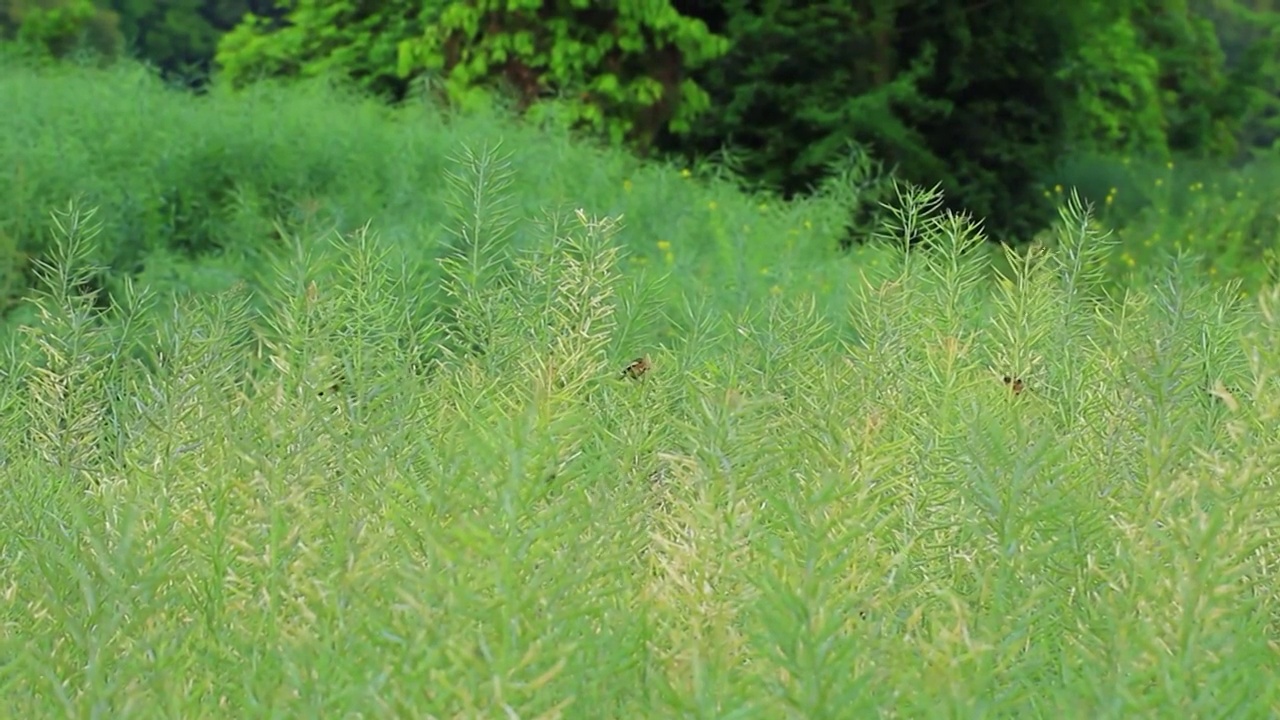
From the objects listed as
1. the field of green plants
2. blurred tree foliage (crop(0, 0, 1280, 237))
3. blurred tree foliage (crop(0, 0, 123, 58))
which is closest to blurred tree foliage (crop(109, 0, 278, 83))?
blurred tree foliage (crop(0, 0, 123, 58))

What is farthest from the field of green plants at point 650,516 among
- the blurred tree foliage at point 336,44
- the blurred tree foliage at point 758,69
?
the blurred tree foliage at point 336,44

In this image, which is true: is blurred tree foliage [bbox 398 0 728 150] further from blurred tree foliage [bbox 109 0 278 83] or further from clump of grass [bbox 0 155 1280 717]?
clump of grass [bbox 0 155 1280 717]

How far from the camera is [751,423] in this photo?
167 cm

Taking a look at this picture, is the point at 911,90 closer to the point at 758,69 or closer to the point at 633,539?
the point at 758,69

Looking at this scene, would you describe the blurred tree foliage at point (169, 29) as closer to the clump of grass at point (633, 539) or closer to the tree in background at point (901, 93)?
the tree in background at point (901, 93)

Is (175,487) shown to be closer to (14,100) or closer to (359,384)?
(359,384)

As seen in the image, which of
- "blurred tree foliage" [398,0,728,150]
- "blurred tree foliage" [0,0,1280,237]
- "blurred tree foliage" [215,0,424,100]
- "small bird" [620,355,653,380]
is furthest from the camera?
"blurred tree foliage" [215,0,424,100]

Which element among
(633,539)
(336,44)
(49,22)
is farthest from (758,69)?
(633,539)

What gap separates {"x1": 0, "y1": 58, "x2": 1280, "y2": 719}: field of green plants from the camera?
1191 millimetres

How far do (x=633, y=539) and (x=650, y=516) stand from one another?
0.26 meters

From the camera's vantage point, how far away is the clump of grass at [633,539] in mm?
1185

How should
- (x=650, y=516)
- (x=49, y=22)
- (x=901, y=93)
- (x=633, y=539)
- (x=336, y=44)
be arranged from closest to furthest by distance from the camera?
1. (x=633, y=539)
2. (x=650, y=516)
3. (x=901, y=93)
4. (x=336, y=44)
5. (x=49, y=22)

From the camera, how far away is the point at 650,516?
6.00 feet

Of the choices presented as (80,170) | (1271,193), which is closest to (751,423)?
(80,170)
